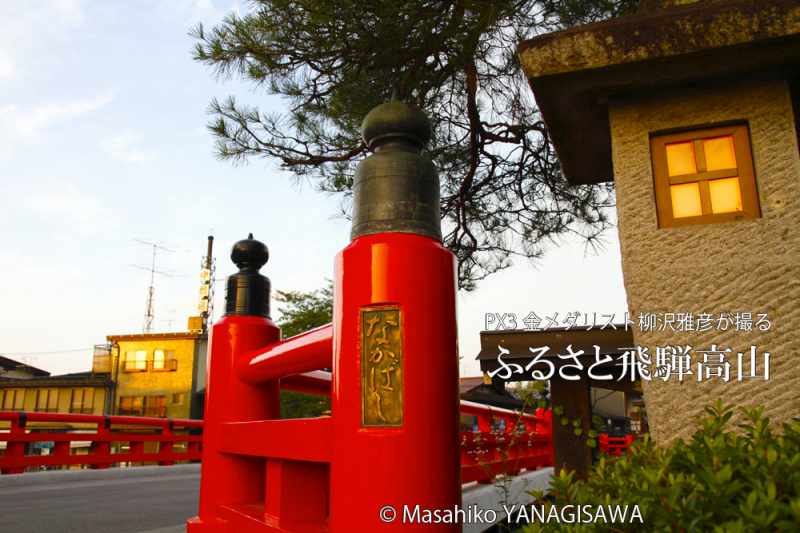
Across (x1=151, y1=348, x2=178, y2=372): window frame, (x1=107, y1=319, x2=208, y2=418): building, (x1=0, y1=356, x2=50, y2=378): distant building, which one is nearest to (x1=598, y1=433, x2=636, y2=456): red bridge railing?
(x1=107, y1=319, x2=208, y2=418): building

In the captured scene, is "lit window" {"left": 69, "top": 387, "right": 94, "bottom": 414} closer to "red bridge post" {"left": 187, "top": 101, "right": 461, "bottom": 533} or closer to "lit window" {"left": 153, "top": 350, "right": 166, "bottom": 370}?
"lit window" {"left": 153, "top": 350, "right": 166, "bottom": 370}

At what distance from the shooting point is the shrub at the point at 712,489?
81cm

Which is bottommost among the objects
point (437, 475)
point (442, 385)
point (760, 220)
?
point (437, 475)

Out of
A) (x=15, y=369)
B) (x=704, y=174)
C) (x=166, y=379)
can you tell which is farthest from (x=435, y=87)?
(x=15, y=369)

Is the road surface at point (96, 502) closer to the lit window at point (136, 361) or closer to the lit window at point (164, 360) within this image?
the lit window at point (164, 360)

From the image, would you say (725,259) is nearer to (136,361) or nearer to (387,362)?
(387,362)

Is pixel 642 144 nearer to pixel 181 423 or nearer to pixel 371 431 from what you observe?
pixel 371 431

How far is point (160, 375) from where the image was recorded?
92.8 feet

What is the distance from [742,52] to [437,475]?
155cm

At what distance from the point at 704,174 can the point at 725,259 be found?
1.01 ft

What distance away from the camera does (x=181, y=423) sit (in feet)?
33.2

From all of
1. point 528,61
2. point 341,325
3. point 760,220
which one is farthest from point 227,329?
point 760,220

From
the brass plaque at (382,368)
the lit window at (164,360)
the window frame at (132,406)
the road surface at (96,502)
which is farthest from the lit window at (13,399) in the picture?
the brass plaque at (382,368)

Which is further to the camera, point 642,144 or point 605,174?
point 605,174
